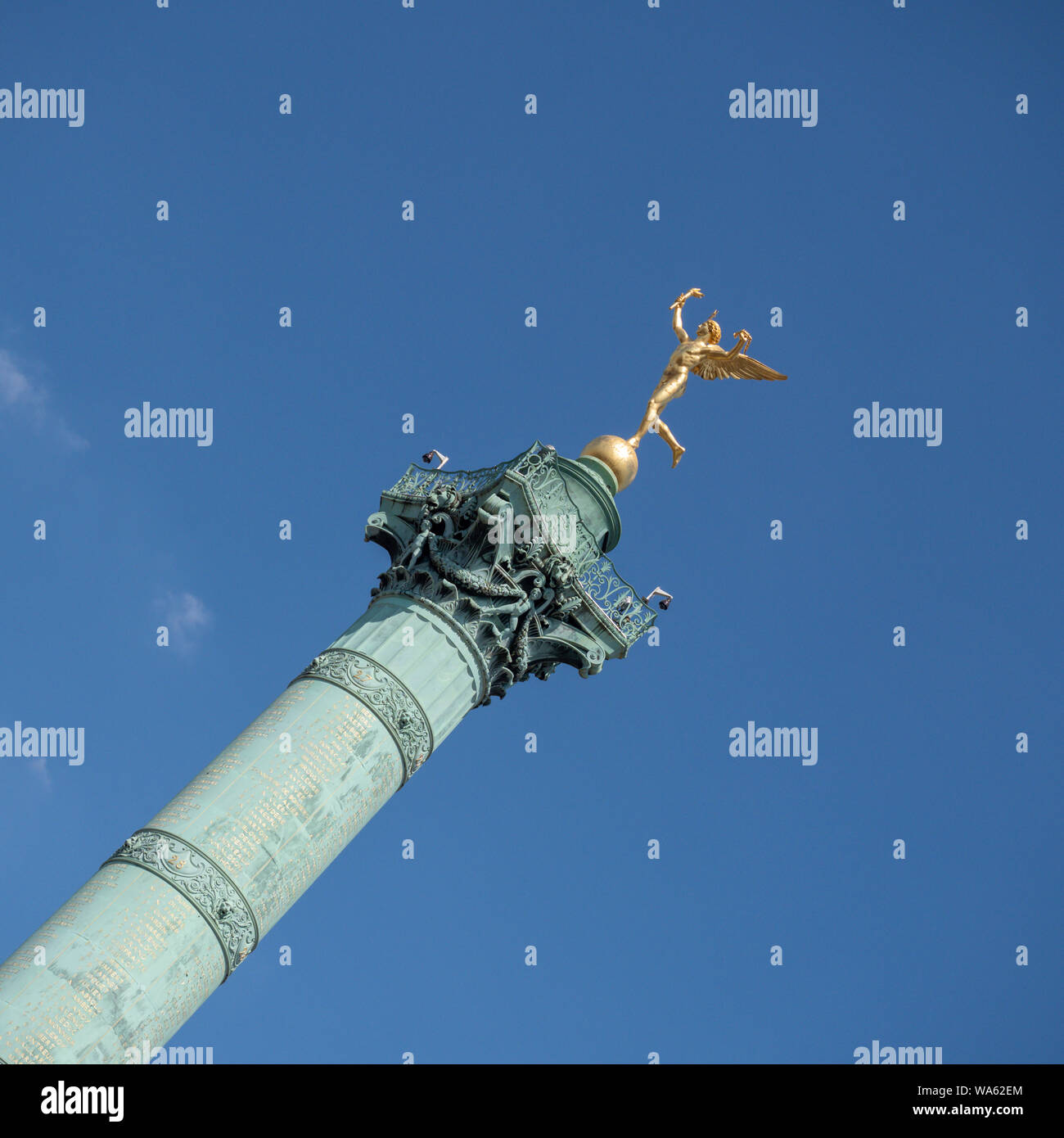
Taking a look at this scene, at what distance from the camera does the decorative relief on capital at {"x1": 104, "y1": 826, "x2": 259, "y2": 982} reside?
18.9 m

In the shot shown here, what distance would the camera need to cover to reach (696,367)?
99.9ft

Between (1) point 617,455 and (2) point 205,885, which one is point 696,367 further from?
(2) point 205,885

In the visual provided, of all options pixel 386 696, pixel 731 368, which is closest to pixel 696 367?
pixel 731 368

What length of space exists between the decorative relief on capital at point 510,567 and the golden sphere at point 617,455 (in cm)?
210

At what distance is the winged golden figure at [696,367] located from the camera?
29.8 meters

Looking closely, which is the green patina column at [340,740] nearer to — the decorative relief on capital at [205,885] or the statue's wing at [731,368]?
the decorative relief on capital at [205,885]

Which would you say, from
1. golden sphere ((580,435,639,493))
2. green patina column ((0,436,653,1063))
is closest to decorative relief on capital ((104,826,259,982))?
green patina column ((0,436,653,1063))

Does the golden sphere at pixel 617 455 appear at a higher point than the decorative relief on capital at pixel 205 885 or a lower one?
higher

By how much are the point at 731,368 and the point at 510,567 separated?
10.2 metres

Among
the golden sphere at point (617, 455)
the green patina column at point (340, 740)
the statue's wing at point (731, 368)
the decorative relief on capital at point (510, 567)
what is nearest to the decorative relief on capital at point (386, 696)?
the green patina column at point (340, 740)
